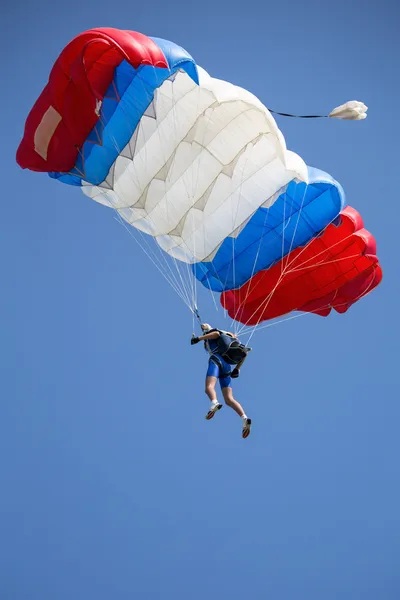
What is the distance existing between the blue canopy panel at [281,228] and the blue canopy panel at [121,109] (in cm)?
196

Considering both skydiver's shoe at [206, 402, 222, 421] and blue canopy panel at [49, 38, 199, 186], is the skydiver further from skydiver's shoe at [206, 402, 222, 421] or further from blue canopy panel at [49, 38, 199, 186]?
blue canopy panel at [49, 38, 199, 186]

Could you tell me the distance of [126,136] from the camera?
14.3 meters

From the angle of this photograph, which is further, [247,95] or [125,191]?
[125,191]

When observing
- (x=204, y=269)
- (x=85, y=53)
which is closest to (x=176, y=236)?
(x=204, y=269)

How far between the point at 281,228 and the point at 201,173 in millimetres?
1331

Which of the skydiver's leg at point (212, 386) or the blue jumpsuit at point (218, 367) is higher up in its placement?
the blue jumpsuit at point (218, 367)

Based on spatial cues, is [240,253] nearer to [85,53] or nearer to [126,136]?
[126,136]

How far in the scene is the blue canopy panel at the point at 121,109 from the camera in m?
13.3

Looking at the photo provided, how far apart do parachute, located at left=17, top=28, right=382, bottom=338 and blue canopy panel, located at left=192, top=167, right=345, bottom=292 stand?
0.02 m

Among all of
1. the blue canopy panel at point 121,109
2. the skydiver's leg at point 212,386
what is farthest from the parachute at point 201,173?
the skydiver's leg at point 212,386

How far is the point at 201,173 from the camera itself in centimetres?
1466

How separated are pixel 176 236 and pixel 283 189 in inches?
63.8

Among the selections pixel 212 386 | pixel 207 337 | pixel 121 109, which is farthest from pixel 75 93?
pixel 212 386

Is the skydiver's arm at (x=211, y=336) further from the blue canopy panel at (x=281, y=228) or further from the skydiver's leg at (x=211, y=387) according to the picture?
the blue canopy panel at (x=281, y=228)
